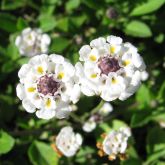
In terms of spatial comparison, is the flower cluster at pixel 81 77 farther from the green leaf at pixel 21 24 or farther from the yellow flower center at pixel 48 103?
the green leaf at pixel 21 24

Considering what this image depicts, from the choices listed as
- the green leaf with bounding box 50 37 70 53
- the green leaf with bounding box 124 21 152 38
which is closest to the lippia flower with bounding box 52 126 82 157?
the green leaf with bounding box 50 37 70 53

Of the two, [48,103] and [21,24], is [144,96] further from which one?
[48,103]

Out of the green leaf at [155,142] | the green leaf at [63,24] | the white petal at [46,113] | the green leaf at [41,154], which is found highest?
the green leaf at [63,24]

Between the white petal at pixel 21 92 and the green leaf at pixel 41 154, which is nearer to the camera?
the white petal at pixel 21 92

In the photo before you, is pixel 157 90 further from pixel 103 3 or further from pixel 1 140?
pixel 1 140

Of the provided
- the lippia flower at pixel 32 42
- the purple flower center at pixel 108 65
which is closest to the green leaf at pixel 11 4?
the lippia flower at pixel 32 42

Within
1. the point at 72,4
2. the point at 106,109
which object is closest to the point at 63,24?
the point at 72,4
